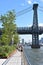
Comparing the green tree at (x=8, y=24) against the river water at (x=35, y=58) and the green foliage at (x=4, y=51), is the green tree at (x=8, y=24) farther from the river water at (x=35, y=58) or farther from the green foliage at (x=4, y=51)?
the green foliage at (x=4, y=51)

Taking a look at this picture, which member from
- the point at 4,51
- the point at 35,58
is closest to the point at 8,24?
the point at 35,58

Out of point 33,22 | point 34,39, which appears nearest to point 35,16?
point 33,22

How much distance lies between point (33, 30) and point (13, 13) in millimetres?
58235

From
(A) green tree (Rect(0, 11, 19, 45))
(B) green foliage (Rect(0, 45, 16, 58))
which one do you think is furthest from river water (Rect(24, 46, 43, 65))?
(A) green tree (Rect(0, 11, 19, 45))

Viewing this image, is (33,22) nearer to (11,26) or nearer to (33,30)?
(33,30)

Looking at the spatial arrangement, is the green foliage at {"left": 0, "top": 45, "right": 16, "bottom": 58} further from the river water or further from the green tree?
the green tree

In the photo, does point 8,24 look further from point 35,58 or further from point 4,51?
point 4,51

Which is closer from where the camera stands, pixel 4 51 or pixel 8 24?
pixel 4 51

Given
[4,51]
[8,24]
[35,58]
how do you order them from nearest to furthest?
[4,51] < [35,58] < [8,24]

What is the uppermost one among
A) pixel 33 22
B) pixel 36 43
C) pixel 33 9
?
pixel 33 9

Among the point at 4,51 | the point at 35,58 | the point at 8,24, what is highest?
the point at 8,24

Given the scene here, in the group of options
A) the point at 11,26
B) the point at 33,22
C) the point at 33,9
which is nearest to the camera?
the point at 11,26

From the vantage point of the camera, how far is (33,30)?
114688 mm

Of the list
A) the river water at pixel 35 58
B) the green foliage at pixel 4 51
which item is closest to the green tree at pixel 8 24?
the river water at pixel 35 58
